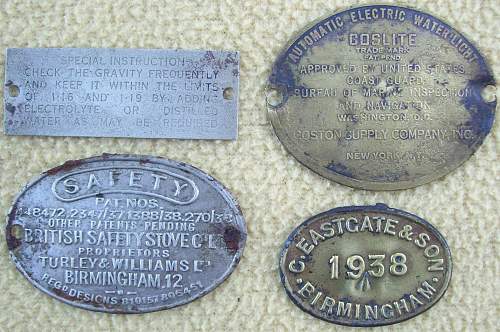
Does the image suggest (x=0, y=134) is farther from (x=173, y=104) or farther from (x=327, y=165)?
(x=327, y=165)

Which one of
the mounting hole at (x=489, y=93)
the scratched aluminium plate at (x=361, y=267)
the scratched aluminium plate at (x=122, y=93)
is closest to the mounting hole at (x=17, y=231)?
the scratched aluminium plate at (x=122, y=93)

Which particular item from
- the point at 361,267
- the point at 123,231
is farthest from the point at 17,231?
the point at 361,267

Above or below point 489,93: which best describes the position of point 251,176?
below

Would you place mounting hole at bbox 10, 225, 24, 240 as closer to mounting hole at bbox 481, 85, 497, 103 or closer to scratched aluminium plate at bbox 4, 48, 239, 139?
scratched aluminium plate at bbox 4, 48, 239, 139

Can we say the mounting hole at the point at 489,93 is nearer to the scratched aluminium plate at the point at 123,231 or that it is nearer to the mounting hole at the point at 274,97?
the mounting hole at the point at 274,97

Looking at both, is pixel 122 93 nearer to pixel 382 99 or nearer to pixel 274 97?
pixel 274 97

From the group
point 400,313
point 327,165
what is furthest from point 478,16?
point 400,313

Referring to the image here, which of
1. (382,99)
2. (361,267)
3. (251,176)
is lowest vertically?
(361,267)
